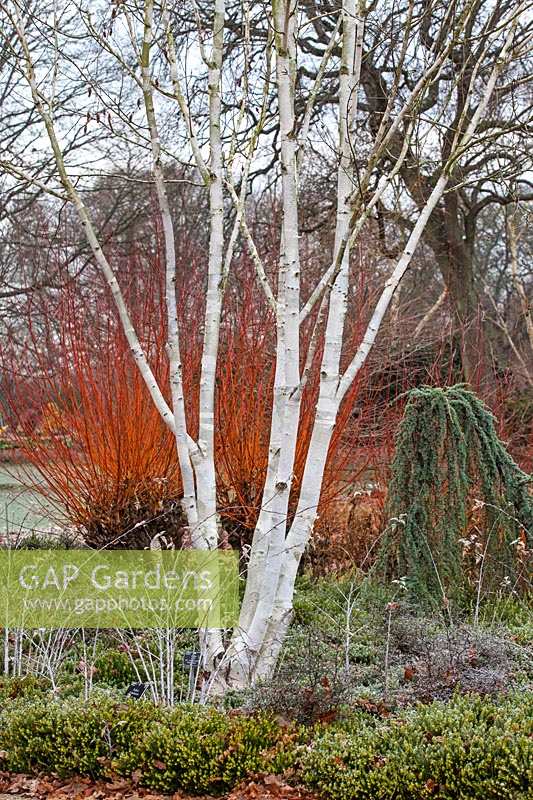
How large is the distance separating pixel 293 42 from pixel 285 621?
2.89m

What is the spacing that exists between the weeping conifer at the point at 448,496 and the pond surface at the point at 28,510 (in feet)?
7.97

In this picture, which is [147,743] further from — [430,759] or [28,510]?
[28,510]

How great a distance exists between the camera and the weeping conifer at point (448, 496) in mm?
5254

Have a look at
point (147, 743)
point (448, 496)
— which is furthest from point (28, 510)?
point (147, 743)

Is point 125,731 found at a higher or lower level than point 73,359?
lower

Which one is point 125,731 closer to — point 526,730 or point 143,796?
point 143,796

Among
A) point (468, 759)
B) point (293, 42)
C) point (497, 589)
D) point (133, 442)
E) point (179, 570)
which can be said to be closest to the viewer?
point (468, 759)

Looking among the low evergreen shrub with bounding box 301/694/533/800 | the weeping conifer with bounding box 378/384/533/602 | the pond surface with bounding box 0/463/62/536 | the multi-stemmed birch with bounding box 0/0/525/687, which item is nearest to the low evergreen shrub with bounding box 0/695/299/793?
the low evergreen shrub with bounding box 301/694/533/800

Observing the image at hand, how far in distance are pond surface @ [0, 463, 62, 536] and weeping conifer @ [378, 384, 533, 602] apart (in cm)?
243

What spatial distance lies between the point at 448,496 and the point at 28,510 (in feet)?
11.8

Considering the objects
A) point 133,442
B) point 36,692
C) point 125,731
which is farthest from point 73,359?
point 125,731

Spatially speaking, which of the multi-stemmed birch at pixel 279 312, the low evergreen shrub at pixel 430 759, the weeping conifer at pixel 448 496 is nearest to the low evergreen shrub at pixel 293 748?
the low evergreen shrub at pixel 430 759

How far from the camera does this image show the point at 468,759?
9.34ft

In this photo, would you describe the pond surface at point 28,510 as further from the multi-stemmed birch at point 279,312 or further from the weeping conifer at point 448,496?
the weeping conifer at point 448,496
